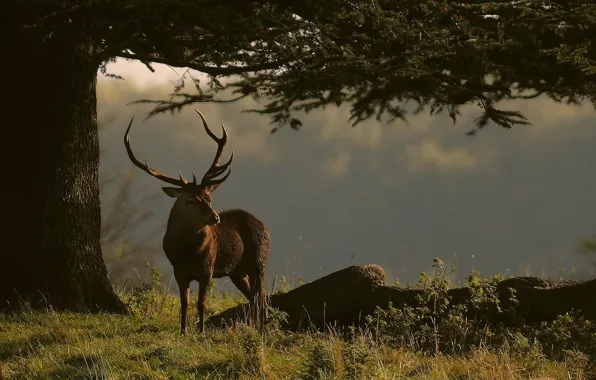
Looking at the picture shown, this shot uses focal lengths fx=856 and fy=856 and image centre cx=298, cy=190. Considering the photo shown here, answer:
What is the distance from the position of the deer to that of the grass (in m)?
0.63

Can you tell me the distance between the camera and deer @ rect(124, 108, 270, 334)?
9.48m

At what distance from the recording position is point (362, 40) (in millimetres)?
10305

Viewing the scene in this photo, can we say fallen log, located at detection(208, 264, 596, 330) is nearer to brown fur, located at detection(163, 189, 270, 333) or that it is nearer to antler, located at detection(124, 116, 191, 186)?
brown fur, located at detection(163, 189, 270, 333)

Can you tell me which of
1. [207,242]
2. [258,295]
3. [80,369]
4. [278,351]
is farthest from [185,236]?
[80,369]

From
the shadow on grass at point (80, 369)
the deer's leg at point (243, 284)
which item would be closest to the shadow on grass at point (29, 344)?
the shadow on grass at point (80, 369)

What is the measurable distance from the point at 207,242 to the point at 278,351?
1869 millimetres

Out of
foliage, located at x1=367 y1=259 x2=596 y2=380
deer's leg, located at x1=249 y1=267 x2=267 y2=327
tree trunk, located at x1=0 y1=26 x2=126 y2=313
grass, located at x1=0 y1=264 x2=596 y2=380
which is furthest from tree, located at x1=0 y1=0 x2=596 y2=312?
foliage, located at x1=367 y1=259 x2=596 y2=380

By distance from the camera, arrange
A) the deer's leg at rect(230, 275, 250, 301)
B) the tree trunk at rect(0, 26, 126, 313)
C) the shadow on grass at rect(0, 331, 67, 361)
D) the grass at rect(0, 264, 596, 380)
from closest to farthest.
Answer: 1. the grass at rect(0, 264, 596, 380)
2. the shadow on grass at rect(0, 331, 67, 361)
3. the deer's leg at rect(230, 275, 250, 301)
4. the tree trunk at rect(0, 26, 126, 313)

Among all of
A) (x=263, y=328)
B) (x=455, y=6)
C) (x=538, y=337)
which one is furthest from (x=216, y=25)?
(x=538, y=337)

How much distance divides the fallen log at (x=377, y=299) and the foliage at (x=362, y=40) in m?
2.42

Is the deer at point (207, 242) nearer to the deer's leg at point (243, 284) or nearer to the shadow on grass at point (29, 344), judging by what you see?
the deer's leg at point (243, 284)

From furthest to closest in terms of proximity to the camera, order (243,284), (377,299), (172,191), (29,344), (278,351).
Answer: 1. (243,284)
2. (377,299)
3. (172,191)
4. (29,344)
5. (278,351)

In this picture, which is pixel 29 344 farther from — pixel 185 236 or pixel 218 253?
pixel 218 253

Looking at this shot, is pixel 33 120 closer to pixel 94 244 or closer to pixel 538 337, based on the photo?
pixel 94 244
